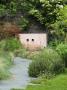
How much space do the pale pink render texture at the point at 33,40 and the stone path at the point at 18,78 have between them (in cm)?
653

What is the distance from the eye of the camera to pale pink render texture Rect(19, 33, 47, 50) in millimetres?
26623

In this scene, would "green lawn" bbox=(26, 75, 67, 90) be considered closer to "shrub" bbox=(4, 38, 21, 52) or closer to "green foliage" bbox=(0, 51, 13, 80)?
"green foliage" bbox=(0, 51, 13, 80)

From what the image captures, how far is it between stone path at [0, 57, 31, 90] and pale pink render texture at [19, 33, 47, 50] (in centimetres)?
653

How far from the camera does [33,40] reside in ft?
88.2

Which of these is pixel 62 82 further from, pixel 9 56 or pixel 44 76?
pixel 9 56

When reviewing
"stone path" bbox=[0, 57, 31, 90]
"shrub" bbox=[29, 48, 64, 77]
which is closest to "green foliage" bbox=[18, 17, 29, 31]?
"stone path" bbox=[0, 57, 31, 90]

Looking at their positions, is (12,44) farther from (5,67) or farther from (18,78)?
(18,78)

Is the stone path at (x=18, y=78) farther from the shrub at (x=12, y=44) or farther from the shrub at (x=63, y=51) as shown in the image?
the shrub at (x=12, y=44)

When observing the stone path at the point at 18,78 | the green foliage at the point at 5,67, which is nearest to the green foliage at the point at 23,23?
the stone path at the point at 18,78

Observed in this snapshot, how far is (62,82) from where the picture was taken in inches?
597

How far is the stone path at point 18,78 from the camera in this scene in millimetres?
14420

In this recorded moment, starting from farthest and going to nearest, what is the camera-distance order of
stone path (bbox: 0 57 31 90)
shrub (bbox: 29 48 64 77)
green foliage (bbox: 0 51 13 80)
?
1. shrub (bbox: 29 48 64 77)
2. green foliage (bbox: 0 51 13 80)
3. stone path (bbox: 0 57 31 90)

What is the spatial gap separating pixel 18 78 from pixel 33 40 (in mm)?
11081

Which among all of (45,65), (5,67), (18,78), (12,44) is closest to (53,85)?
(18,78)
